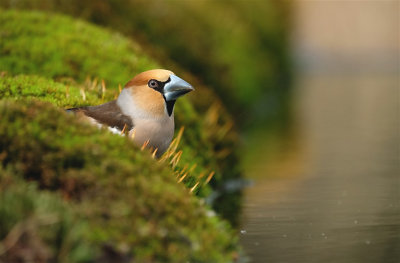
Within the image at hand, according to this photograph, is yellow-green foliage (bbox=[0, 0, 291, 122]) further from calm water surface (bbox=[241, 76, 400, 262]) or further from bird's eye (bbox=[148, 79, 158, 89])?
bird's eye (bbox=[148, 79, 158, 89])

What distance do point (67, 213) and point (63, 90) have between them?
4291 mm

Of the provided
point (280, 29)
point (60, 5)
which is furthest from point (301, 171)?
point (280, 29)

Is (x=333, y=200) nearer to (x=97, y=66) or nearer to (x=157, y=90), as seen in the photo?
(x=97, y=66)

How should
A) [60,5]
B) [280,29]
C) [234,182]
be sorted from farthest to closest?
1. [280,29]
2. [60,5]
3. [234,182]

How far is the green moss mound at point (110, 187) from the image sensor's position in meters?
6.47

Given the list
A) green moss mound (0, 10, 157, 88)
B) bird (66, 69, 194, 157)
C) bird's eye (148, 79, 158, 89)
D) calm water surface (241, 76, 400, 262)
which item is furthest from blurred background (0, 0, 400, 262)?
green moss mound (0, 10, 157, 88)

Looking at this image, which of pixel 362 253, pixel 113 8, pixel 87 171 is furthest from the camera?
pixel 113 8

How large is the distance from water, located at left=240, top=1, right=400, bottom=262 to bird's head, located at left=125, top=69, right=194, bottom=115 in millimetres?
1474

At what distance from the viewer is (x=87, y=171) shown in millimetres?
6836

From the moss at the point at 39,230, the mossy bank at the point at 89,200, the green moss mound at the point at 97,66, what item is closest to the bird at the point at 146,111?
the mossy bank at the point at 89,200

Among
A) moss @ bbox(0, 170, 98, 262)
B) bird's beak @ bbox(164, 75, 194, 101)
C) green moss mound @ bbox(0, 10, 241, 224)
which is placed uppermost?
bird's beak @ bbox(164, 75, 194, 101)

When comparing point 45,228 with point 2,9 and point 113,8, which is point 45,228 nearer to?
point 2,9

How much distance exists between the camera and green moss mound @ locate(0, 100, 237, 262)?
6473 millimetres

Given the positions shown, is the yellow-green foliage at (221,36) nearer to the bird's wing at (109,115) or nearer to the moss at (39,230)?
the bird's wing at (109,115)
